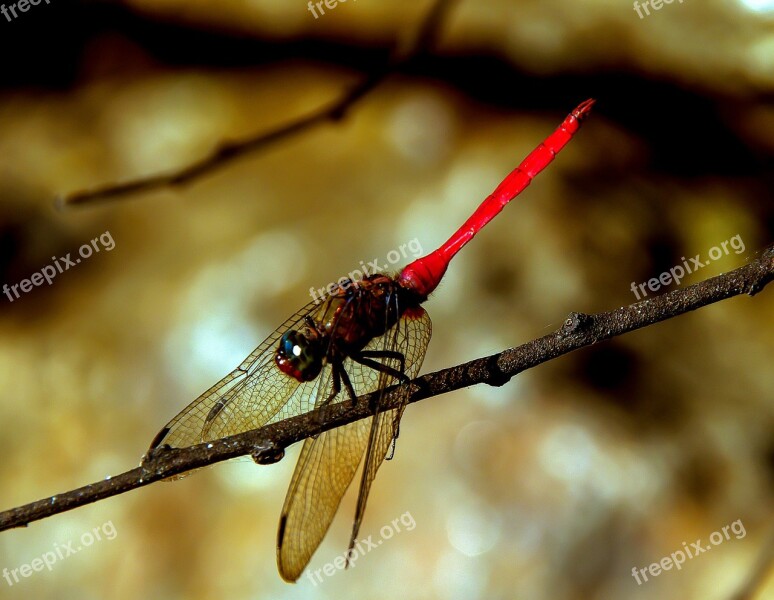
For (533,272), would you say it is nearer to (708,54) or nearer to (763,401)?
(763,401)

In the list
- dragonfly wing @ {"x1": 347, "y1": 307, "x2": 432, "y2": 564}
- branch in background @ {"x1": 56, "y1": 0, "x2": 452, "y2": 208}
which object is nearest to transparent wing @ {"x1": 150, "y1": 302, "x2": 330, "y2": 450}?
dragonfly wing @ {"x1": 347, "y1": 307, "x2": 432, "y2": 564}

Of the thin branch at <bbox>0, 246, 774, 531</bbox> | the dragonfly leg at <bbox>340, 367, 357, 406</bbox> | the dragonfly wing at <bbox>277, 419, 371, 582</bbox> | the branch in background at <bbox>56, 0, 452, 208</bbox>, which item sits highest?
the branch in background at <bbox>56, 0, 452, 208</bbox>

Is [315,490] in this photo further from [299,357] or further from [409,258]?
[409,258]

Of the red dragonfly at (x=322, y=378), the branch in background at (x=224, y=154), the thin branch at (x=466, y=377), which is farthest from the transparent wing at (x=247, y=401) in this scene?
the branch in background at (x=224, y=154)

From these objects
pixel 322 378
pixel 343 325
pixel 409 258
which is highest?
pixel 343 325

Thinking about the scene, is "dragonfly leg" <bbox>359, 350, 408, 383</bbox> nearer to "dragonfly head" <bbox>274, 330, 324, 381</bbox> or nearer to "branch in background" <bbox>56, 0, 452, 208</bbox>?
"dragonfly head" <bbox>274, 330, 324, 381</bbox>

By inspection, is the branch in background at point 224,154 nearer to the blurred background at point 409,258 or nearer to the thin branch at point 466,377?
A: the blurred background at point 409,258

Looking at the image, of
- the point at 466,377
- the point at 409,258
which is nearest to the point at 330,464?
the point at 466,377
